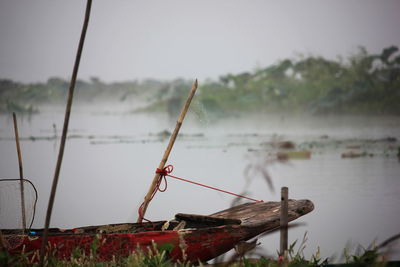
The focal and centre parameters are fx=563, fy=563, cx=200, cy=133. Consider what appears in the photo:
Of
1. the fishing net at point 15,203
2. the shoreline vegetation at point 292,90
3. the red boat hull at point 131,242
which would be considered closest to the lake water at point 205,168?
the shoreline vegetation at point 292,90

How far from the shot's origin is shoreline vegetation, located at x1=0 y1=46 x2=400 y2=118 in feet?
21.0

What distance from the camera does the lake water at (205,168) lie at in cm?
572

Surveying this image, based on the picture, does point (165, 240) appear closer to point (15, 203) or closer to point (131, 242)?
point (131, 242)

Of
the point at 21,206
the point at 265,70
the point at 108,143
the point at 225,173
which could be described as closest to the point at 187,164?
the point at 225,173

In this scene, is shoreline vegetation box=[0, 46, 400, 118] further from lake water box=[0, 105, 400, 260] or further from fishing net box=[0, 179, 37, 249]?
fishing net box=[0, 179, 37, 249]

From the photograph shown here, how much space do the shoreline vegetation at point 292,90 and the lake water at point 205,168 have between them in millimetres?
191

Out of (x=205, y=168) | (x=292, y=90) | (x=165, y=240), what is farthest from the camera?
(x=292, y=90)

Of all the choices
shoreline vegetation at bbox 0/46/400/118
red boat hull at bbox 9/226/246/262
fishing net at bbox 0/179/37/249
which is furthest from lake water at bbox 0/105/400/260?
red boat hull at bbox 9/226/246/262

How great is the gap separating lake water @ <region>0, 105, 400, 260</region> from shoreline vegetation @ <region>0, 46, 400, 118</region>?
0.19 m

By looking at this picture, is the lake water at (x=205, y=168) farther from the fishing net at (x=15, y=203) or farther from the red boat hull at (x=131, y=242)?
the red boat hull at (x=131, y=242)

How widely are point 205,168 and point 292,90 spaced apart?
156 centimetres

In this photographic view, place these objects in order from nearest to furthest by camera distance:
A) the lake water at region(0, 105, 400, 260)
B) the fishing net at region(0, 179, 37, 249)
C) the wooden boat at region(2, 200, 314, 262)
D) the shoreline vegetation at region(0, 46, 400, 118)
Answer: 1. the wooden boat at region(2, 200, 314, 262)
2. the fishing net at region(0, 179, 37, 249)
3. the lake water at region(0, 105, 400, 260)
4. the shoreline vegetation at region(0, 46, 400, 118)

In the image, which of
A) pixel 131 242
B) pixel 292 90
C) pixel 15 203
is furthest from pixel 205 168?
pixel 131 242

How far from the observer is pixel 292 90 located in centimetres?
670
